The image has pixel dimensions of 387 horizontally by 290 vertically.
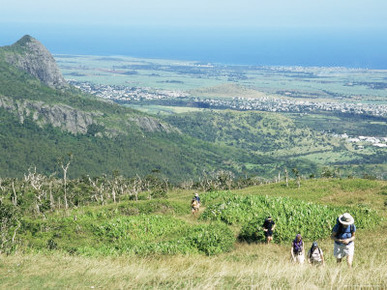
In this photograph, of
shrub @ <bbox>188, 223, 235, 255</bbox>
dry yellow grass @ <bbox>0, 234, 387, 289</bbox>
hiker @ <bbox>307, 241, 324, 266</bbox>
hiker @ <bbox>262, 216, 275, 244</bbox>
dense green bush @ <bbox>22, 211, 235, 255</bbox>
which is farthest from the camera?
hiker @ <bbox>262, 216, 275, 244</bbox>

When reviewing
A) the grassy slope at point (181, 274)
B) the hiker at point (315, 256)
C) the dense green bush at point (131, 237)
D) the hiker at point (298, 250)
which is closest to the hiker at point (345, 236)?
the grassy slope at point (181, 274)

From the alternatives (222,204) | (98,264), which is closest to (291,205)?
(222,204)

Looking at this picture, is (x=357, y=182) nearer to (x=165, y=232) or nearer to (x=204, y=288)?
(x=165, y=232)

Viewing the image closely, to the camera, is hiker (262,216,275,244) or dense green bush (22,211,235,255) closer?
dense green bush (22,211,235,255)

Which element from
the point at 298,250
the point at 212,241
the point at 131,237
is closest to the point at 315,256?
the point at 298,250

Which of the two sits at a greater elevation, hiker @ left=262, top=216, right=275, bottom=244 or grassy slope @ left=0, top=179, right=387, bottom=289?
grassy slope @ left=0, top=179, right=387, bottom=289

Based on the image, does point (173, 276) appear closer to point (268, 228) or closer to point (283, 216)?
point (268, 228)

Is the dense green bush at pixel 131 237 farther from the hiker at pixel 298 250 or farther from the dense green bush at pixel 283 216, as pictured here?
the hiker at pixel 298 250

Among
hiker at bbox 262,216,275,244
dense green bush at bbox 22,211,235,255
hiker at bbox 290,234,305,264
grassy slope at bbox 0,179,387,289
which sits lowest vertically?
dense green bush at bbox 22,211,235,255

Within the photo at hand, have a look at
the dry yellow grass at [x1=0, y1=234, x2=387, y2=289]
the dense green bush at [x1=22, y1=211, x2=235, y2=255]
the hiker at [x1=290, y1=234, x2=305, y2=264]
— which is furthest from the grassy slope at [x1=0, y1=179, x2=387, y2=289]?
the dense green bush at [x1=22, y1=211, x2=235, y2=255]

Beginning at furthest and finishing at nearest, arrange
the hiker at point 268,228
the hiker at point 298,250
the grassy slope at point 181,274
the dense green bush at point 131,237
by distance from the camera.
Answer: the hiker at point 268,228, the dense green bush at point 131,237, the hiker at point 298,250, the grassy slope at point 181,274

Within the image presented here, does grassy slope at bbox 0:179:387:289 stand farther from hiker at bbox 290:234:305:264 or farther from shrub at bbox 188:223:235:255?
shrub at bbox 188:223:235:255

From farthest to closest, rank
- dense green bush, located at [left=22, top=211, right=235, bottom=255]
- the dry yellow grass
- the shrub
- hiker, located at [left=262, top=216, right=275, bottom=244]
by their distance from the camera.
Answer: hiker, located at [left=262, top=216, right=275, bottom=244]
the shrub
dense green bush, located at [left=22, top=211, right=235, bottom=255]
the dry yellow grass

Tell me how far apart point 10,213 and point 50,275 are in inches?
898
